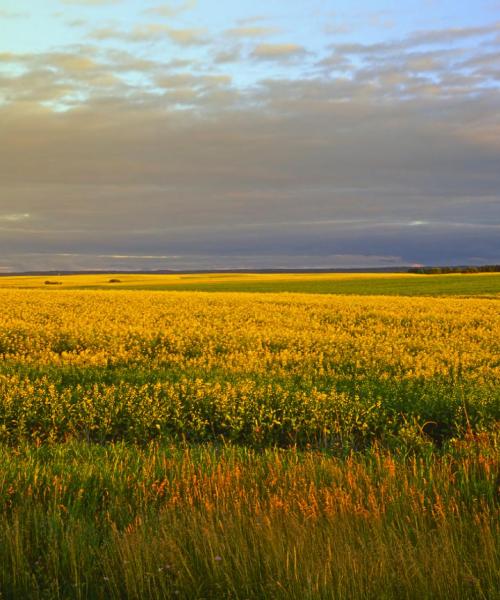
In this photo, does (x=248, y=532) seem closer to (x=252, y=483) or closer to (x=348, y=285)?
(x=252, y=483)

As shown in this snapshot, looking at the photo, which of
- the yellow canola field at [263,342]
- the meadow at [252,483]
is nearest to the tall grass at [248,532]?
the meadow at [252,483]

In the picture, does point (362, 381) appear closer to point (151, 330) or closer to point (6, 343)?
point (151, 330)

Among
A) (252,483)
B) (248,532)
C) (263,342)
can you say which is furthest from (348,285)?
(248,532)

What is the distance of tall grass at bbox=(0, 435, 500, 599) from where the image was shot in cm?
369

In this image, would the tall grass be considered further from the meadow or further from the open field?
the open field

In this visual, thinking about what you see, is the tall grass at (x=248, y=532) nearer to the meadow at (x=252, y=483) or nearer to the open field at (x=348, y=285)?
the meadow at (x=252, y=483)

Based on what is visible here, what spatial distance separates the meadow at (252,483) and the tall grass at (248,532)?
2 cm

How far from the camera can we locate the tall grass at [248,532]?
3.69m

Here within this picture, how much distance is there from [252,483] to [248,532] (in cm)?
119

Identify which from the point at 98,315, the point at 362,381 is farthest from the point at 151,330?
the point at 362,381

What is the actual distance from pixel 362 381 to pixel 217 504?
23.4ft

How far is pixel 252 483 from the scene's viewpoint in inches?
216


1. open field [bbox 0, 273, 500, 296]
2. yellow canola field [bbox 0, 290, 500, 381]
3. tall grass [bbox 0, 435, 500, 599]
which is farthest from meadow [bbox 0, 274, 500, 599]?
open field [bbox 0, 273, 500, 296]

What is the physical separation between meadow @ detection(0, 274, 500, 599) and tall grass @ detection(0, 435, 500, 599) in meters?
0.02
